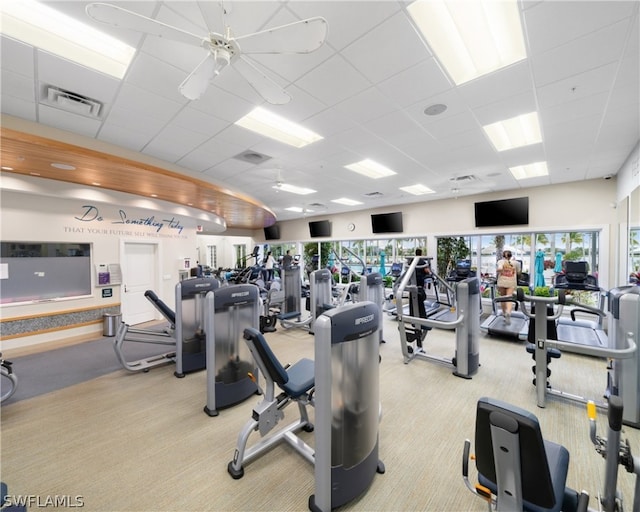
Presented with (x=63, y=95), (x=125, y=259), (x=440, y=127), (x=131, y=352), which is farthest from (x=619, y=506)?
(x=125, y=259)

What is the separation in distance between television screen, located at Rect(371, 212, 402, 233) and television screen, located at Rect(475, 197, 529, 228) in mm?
2373

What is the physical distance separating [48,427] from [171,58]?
12.1ft

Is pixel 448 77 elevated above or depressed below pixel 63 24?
below

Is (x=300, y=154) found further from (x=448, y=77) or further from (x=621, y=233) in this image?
(x=621, y=233)

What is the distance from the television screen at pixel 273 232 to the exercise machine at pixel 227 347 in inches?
416

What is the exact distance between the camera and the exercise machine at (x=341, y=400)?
1.66 meters

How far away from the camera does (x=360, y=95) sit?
296cm

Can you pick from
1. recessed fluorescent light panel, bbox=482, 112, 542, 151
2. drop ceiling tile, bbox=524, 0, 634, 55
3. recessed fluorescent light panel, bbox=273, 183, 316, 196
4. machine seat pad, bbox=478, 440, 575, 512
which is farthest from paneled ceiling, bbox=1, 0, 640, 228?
machine seat pad, bbox=478, 440, 575, 512

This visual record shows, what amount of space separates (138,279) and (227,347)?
5196 mm

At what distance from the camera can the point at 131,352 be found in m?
4.82

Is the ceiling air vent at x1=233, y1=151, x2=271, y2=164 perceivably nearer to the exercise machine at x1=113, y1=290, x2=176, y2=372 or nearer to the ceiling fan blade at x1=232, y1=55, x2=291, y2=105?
the ceiling fan blade at x1=232, y1=55, x2=291, y2=105

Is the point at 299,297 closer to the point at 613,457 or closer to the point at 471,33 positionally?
the point at 471,33

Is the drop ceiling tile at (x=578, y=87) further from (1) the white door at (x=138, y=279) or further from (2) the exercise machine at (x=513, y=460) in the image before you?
(1) the white door at (x=138, y=279)

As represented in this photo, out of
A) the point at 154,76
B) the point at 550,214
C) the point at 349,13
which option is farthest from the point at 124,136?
the point at 550,214
